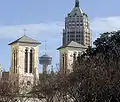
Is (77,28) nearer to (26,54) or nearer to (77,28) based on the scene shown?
(77,28)

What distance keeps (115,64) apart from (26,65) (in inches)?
1668

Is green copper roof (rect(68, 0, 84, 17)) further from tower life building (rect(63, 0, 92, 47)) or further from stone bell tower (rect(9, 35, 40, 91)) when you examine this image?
stone bell tower (rect(9, 35, 40, 91))

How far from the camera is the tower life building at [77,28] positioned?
353 ft

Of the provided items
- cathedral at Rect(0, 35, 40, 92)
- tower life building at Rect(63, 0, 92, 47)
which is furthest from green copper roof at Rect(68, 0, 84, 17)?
cathedral at Rect(0, 35, 40, 92)

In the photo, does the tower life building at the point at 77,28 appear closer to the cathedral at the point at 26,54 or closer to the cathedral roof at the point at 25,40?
the cathedral roof at the point at 25,40

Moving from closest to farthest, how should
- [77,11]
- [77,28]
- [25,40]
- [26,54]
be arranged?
1. [25,40]
2. [26,54]
3. [77,11]
4. [77,28]

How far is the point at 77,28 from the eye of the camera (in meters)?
109

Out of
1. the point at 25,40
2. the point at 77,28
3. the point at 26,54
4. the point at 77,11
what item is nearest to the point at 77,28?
the point at 77,28

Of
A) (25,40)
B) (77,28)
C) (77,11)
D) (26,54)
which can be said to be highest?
(77,11)

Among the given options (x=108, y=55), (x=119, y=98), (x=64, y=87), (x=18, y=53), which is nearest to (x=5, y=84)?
(x=64, y=87)

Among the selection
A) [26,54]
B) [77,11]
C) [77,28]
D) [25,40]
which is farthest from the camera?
[77,28]

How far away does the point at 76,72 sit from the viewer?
27031 millimetres

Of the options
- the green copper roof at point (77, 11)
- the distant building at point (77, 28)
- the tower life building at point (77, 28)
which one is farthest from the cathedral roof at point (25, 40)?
the green copper roof at point (77, 11)

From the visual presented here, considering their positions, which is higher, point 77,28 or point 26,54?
point 77,28
